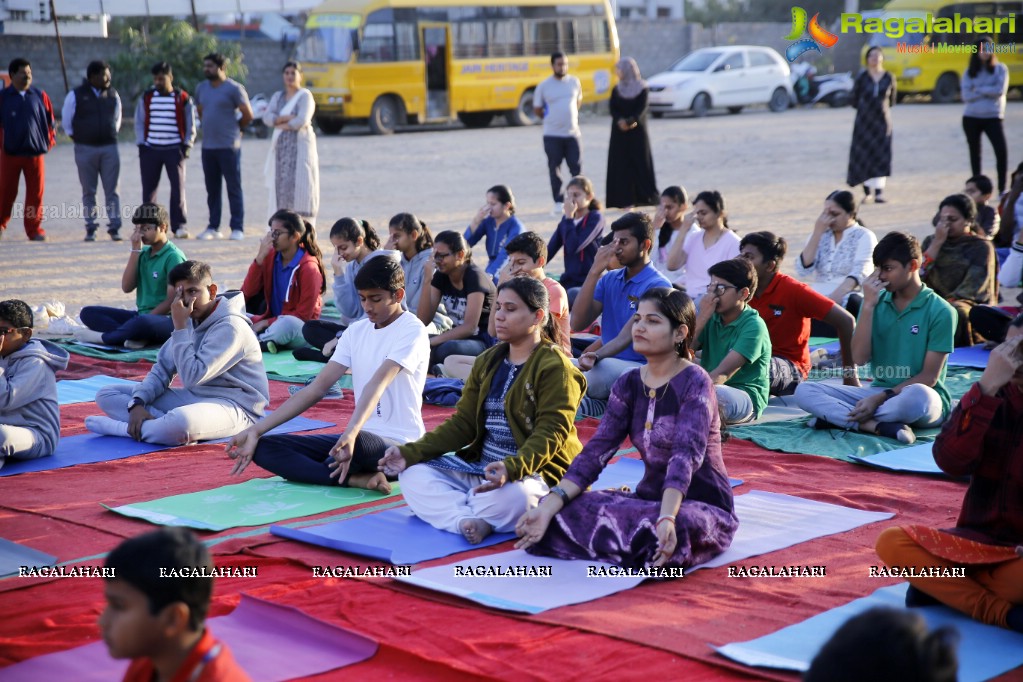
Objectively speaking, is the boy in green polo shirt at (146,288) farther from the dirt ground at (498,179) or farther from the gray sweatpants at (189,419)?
the gray sweatpants at (189,419)

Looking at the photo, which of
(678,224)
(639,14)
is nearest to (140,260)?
(678,224)

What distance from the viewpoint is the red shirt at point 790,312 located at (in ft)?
20.9

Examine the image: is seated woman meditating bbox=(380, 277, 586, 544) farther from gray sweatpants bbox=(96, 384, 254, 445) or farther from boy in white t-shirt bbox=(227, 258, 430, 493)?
gray sweatpants bbox=(96, 384, 254, 445)

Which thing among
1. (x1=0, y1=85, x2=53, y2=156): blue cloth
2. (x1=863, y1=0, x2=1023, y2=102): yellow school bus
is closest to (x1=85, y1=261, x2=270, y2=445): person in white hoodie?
(x1=0, y1=85, x2=53, y2=156): blue cloth

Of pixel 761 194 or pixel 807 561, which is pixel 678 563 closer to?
pixel 807 561

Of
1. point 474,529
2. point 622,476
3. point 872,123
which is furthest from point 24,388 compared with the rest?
point 872,123

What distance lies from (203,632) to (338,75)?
20.6 meters

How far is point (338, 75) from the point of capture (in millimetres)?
22062

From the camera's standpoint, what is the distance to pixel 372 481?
5086 mm

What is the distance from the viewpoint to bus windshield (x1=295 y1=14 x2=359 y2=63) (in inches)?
867

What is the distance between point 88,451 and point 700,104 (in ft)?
73.1

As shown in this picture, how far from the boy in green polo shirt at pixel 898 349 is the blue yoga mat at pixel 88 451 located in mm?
2723

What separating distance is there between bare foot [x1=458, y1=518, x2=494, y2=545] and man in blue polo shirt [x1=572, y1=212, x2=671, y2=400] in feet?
6.88

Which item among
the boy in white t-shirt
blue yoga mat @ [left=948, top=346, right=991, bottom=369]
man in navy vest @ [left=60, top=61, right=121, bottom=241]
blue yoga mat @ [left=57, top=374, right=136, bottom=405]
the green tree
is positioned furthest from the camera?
the green tree
